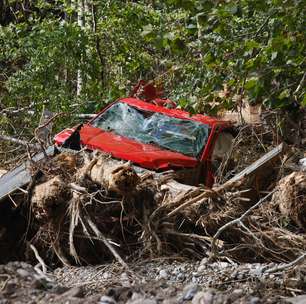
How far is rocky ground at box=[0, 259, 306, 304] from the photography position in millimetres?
5605

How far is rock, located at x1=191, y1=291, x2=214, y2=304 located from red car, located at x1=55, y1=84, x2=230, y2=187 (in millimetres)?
3912

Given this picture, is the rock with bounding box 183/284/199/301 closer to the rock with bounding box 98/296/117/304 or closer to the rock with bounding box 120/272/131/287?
the rock with bounding box 98/296/117/304

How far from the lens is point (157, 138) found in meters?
10.1

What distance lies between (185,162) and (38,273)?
2.95 m

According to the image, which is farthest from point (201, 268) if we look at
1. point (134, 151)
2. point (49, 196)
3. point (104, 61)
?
point (104, 61)

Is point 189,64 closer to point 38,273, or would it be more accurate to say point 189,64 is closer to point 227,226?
point 227,226

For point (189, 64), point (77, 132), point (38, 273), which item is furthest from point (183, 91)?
point (38, 273)

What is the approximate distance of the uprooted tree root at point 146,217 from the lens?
824 cm

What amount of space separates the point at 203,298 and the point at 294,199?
342 cm

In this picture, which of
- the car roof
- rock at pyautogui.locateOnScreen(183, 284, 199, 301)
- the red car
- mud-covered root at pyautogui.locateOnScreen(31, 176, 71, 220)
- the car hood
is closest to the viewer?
rock at pyautogui.locateOnScreen(183, 284, 199, 301)

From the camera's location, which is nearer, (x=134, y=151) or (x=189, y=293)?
(x=189, y=293)

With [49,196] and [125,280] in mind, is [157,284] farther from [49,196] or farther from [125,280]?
[49,196]

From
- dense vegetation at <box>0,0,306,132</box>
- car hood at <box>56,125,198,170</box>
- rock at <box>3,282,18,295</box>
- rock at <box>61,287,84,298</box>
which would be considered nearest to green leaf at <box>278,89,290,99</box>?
dense vegetation at <box>0,0,306,132</box>

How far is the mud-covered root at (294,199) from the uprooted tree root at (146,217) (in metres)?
0.01
